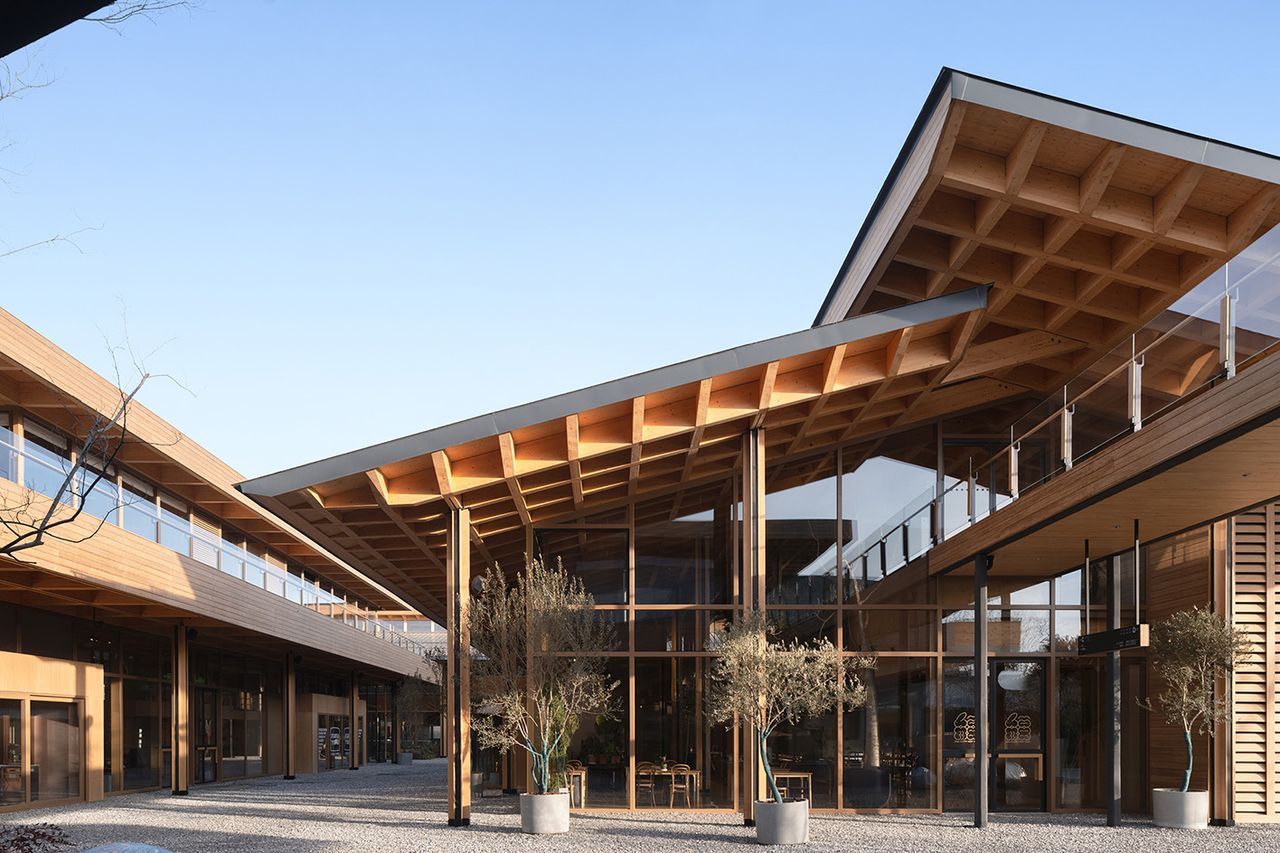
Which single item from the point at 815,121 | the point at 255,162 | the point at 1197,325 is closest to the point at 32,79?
the point at 255,162

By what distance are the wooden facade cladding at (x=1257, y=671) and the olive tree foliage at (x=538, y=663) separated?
346 inches

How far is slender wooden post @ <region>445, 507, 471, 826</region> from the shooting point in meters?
16.5

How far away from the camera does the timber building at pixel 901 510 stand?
536 inches

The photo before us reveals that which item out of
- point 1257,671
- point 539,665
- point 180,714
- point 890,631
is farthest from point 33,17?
point 180,714

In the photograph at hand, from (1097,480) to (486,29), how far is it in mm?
7667

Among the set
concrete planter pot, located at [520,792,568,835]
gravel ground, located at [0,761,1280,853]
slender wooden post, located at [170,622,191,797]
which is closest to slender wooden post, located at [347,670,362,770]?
slender wooden post, located at [170,622,191,797]

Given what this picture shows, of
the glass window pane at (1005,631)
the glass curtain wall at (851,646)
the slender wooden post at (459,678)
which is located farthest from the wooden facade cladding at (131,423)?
the glass window pane at (1005,631)

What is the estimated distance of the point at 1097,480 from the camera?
43.1ft

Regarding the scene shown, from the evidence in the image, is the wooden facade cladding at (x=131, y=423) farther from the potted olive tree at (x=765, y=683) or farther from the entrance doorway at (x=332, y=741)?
the entrance doorway at (x=332, y=741)

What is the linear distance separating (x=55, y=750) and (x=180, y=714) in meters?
2.88

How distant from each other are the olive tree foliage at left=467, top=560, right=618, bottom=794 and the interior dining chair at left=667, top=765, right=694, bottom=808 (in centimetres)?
205

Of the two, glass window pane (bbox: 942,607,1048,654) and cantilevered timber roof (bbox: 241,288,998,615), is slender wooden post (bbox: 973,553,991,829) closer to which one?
glass window pane (bbox: 942,607,1048,654)

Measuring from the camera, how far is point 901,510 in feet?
64.8

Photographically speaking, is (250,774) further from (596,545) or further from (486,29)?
(486,29)
